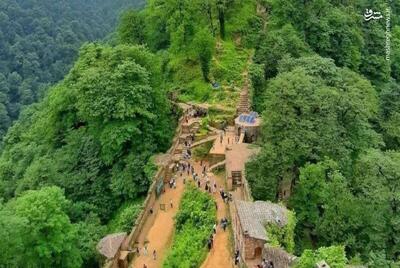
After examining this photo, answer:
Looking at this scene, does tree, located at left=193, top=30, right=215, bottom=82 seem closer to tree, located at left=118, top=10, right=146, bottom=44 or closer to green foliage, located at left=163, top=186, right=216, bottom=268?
tree, located at left=118, top=10, right=146, bottom=44

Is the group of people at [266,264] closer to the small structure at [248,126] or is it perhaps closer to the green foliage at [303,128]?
the green foliage at [303,128]

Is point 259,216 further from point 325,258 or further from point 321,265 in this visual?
point 321,265

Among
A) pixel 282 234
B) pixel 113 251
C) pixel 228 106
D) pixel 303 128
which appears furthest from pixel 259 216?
pixel 228 106

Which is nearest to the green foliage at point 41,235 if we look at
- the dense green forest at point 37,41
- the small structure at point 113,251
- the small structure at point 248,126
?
the small structure at point 113,251

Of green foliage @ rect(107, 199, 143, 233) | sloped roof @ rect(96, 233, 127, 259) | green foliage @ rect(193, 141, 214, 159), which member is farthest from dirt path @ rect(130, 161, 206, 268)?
green foliage @ rect(193, 141, 214, 159)

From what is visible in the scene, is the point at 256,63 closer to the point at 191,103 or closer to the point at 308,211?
the point at 191,103

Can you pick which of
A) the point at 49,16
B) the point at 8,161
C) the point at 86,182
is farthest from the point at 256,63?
the point at 49,16
